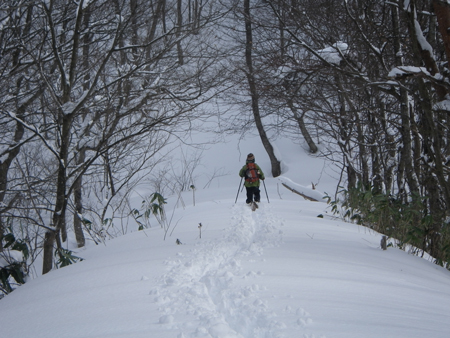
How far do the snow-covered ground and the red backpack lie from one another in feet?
15.2

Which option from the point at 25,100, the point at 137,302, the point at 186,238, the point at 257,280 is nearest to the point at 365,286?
the point at 257,280

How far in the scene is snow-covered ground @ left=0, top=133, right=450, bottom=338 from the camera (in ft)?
7.16

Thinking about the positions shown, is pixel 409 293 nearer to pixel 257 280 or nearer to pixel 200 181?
pixel 257 280

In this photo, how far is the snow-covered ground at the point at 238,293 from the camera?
2182 millimetres

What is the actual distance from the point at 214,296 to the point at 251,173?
6854 mm

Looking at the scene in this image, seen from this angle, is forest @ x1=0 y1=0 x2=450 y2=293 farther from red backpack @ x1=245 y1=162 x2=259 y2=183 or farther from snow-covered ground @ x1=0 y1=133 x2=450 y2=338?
red backpack @ x1=245 y1=162 x2=259 y2=183

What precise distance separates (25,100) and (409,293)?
6.87m

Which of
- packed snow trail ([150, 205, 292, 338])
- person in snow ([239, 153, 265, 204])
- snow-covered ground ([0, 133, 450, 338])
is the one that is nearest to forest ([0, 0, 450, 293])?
snow-covered ground ([0, 133, 450, 338])

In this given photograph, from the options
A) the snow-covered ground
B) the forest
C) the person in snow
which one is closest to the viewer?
the snow-covered ground

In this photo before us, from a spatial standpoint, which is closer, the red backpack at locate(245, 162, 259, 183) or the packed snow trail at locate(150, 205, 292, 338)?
the packed snow trail at locate(150, 205, 292, 338)

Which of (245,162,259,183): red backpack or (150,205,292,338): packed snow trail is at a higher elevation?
(245,162,259,183): red backpack

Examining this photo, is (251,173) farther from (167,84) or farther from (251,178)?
(167,84)

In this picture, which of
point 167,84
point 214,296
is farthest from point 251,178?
point 214,296

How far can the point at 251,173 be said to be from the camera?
31.4ft
